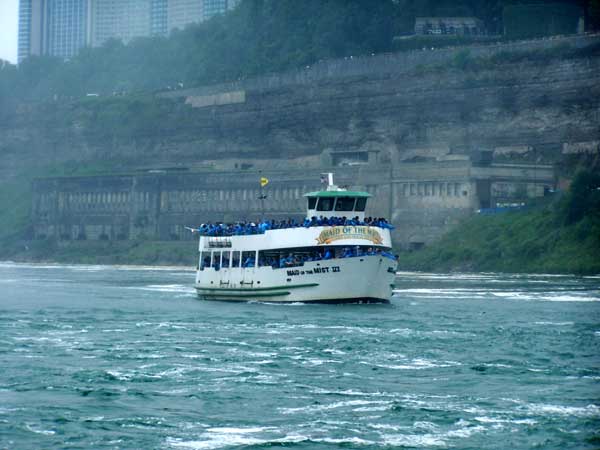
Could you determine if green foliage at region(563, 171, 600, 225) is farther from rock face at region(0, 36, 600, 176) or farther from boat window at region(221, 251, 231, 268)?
boat window at region(221, 251, 231, 268)

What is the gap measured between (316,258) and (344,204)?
4612 mm

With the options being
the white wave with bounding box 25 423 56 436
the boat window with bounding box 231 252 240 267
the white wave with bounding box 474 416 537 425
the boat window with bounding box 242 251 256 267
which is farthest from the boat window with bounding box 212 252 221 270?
the white wave with bounding box 25 423 56 436

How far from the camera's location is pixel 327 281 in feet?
210

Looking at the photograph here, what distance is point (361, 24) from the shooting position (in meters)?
185

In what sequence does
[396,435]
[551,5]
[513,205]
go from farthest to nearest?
1. [551,5]
2. [513,205]
3. [396,435]

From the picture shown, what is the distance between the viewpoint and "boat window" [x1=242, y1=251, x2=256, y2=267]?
220 ft

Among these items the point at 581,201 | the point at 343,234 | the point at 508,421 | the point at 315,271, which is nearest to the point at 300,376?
the point at 508,421

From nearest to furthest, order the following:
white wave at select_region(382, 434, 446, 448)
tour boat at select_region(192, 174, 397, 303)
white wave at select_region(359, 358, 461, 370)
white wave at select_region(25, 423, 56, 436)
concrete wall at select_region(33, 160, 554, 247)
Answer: white wave at select_region(382, 434, 446, 448), white wave at select_region(25, 423, 56, 436), white wave at select_region(359, 358, 461, 370), tour boat at select_region(192, 174, 397, 303), concrete wall at select_region(33, 160, 554, 247)

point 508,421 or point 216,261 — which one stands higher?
point 216,261

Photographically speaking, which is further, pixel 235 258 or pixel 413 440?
pixel 235 258

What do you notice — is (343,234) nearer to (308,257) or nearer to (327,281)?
(308,257)

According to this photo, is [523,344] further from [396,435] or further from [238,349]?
[396,435]

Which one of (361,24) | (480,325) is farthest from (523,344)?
(361,24)

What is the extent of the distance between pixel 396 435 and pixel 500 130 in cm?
11621
